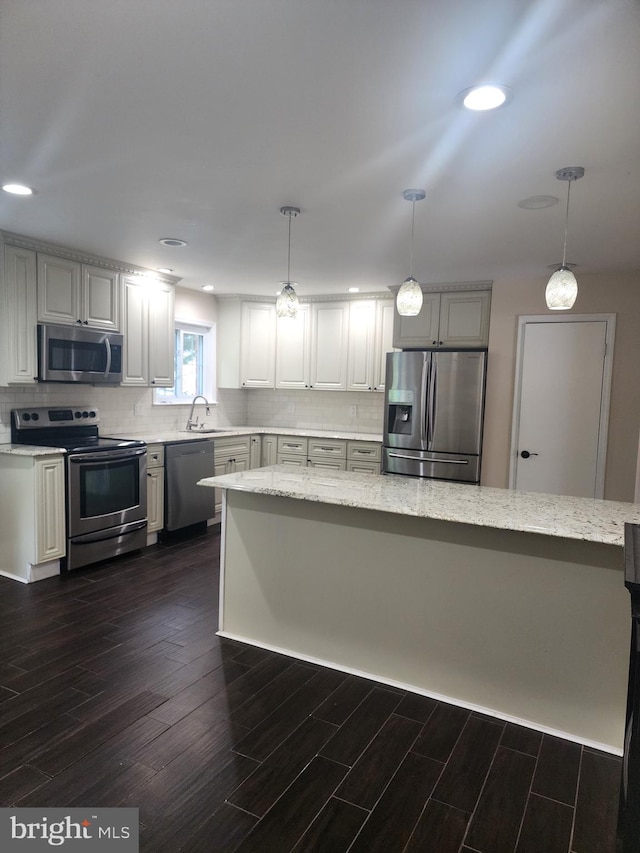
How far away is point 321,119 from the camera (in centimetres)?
192

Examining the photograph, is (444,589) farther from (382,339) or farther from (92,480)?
(382,339)

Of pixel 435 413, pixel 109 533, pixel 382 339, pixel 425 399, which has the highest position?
pixel 382 339

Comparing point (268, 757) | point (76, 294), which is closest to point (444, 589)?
point (268, 757)

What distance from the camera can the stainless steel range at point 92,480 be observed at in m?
3.78

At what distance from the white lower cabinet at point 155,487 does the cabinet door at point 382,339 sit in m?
2.26

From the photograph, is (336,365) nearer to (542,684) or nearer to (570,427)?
(570,427)

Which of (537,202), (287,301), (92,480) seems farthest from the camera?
(92,480)

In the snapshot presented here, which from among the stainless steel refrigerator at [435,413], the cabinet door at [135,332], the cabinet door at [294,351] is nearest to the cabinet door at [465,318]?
the stainless steel refrigerator at [435,413]

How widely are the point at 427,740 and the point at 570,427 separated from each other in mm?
3007

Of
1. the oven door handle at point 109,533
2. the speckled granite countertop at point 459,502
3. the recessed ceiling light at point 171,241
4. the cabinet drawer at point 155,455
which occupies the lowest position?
the oven door handle at point 109,533

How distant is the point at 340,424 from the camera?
19.5 feet

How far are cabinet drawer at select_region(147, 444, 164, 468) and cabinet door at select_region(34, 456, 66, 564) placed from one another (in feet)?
2.81

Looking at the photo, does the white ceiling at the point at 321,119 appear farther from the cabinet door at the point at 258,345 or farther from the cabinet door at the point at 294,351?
the cabinet door at the point at 258,345

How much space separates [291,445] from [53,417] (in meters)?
2.38
